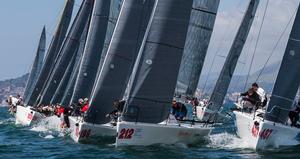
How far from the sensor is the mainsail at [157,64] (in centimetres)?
2173

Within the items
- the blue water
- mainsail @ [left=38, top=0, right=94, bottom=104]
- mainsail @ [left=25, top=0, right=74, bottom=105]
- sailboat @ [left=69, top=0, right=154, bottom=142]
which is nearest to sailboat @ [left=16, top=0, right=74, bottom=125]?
mainsail @ [left=25, top=0, right=74, bottom=105]

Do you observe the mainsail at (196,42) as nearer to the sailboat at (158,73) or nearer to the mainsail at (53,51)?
the mainsail at (53,51)

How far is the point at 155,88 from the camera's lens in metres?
21.8

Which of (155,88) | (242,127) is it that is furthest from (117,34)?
(242,127)

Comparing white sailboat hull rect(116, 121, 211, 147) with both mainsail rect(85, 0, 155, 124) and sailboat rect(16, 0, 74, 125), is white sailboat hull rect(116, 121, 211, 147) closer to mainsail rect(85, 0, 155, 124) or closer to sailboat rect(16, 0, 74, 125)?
mainsail rect(85, 0, 155, 124)

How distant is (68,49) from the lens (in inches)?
1448

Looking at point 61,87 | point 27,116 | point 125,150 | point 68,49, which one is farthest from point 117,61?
point 68,49

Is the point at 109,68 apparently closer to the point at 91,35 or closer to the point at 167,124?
the point at 167,124

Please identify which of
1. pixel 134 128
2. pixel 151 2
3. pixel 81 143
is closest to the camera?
pixel 134 128

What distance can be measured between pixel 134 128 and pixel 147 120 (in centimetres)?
71

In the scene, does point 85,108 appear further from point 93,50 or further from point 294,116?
point 294,116

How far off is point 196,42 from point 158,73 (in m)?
12.7

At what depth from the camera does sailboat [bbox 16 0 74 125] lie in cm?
3488

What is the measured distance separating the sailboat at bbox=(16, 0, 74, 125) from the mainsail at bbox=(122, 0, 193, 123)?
13.0 metres
